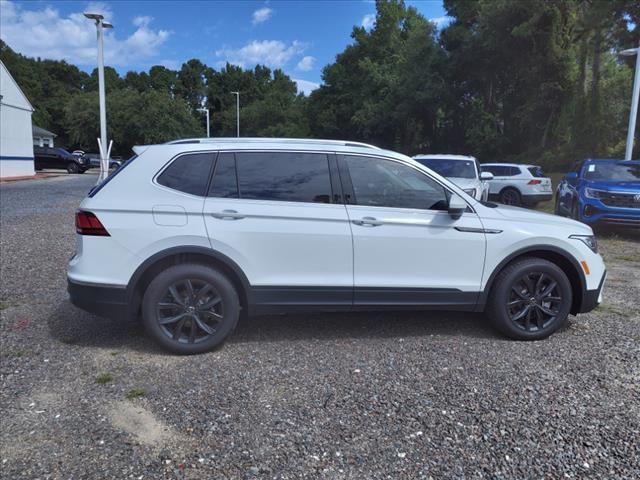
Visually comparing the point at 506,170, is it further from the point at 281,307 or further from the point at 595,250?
the point at 281,307

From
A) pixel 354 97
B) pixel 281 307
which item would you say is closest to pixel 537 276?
pixel 281 307

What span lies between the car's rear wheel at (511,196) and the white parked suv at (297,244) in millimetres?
12110

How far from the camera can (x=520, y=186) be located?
16.0 meters

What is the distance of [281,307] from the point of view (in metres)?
4.29

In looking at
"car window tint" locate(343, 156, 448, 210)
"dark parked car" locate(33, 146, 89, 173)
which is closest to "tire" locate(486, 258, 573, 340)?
"car window tint" locate(343, 156, 448, 210)

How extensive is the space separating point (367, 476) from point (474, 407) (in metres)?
1.05

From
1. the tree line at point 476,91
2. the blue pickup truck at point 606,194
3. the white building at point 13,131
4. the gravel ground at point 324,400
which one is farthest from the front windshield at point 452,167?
the white building at point 13,131

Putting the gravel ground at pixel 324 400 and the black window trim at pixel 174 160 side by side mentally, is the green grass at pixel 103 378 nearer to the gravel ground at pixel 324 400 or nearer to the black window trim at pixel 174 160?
the gravel ground at pixel 324 400

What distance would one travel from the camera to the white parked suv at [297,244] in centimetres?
410

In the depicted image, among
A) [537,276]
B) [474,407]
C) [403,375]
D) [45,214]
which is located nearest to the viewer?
[474,407]

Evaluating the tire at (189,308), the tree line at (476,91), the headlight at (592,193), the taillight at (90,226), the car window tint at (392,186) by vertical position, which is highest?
the tree line at (476,91)

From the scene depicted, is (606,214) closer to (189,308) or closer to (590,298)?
(590,298)

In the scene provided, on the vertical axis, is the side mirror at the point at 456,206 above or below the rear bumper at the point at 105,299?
above

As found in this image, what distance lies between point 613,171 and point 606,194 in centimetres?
114
